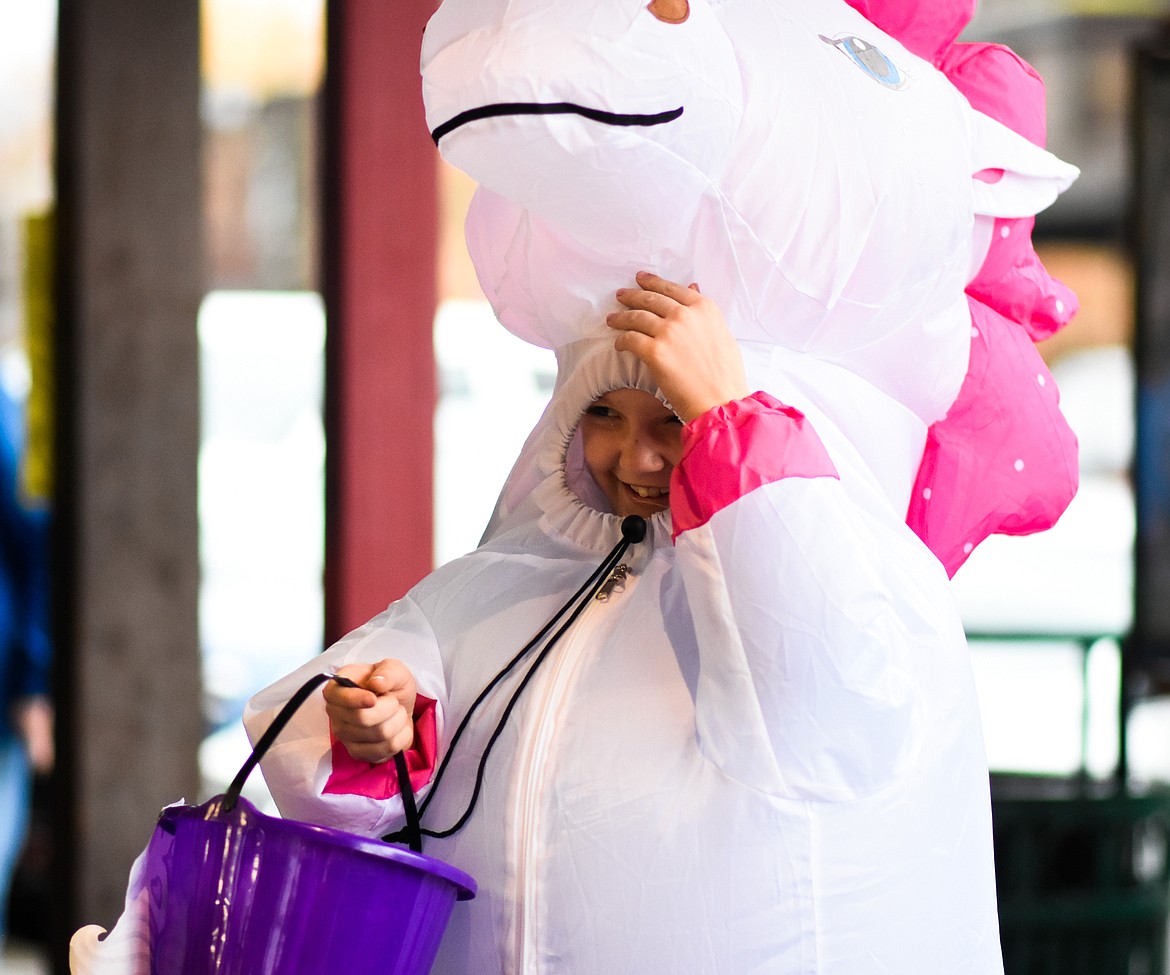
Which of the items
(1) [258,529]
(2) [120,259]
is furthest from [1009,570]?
(2) [120,259]

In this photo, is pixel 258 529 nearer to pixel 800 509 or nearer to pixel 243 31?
pixel 243 31

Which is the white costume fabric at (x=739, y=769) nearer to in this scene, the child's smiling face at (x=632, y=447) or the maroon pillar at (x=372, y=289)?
the child's smiling face at (x=632, y=447)

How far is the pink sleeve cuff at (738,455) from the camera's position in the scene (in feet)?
3.28

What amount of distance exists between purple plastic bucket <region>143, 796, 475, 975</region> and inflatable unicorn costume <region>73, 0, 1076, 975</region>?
0.11 meters

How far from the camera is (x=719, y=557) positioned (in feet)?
3.33

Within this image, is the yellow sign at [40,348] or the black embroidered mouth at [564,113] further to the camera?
the yellow sign at [40,348]

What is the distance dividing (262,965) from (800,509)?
480mm

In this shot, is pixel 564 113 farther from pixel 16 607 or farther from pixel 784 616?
pixel 16 607

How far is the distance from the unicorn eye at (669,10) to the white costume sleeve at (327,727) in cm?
52

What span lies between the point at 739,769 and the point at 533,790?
0.51 ft

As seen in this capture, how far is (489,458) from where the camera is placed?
4.96 metres

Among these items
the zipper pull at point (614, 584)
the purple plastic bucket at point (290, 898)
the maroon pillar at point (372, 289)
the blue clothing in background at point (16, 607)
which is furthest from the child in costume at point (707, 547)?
the blue clothing in background at point (16, 607)

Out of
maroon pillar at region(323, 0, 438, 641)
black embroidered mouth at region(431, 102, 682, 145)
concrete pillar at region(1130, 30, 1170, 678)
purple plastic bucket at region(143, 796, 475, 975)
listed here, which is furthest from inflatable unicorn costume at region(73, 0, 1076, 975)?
concrete pillar at region(1130, 30, 1170, 678)

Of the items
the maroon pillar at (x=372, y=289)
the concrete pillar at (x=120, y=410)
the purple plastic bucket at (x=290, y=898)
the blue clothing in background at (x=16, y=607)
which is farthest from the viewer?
the blue clothing in background at (x=16, y=607)
